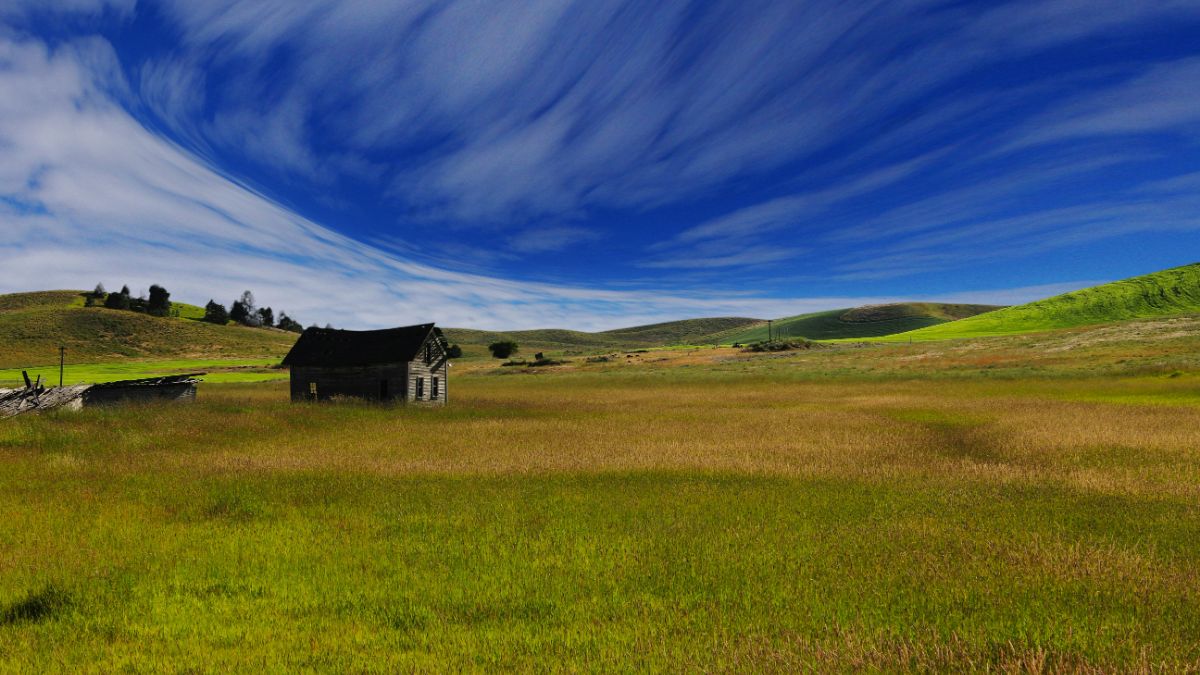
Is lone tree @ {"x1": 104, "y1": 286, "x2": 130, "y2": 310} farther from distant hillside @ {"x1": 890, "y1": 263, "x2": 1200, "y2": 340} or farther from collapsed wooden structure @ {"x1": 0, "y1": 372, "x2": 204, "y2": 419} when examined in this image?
distant hillside @ {"x1": 890, "y1": 263, "x2": 1200, "y2": 340}

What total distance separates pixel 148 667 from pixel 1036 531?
10.8 m

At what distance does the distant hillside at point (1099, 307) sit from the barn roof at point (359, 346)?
115 metres

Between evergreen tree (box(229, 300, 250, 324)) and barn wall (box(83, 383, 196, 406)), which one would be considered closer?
barn wall (box(83, 383, 196, 406))

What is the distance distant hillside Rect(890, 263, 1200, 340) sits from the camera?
4409 inches

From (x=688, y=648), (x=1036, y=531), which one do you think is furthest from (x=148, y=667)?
(x=1036, y=531)

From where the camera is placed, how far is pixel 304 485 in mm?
11219

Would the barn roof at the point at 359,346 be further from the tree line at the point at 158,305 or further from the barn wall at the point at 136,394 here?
the tree line at the point at 158,305

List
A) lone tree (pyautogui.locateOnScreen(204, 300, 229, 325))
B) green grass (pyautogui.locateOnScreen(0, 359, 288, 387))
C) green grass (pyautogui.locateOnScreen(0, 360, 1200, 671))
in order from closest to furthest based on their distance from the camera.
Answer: green grass (pyautogui.locateOnScreen(0, 360, 1200, 671)) < green grass (pyautogui.locateOnScreen(0, 359, 288, 387)) < lone tree (pyautogui.locateOnScreen(204, 300, 229, 325))

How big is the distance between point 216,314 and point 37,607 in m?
176

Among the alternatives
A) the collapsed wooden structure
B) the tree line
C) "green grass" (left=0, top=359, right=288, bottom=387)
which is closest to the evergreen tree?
the tree line

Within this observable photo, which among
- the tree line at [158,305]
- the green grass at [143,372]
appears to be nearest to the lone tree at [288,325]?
the tree line at [158,305]

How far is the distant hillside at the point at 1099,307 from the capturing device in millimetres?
112000

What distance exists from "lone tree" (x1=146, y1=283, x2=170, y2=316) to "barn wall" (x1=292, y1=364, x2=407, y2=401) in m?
133

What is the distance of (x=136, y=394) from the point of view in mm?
34625
